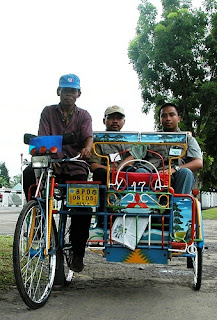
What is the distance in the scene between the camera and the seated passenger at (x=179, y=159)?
4.59 meters

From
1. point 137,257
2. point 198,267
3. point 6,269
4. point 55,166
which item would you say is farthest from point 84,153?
point 6,269

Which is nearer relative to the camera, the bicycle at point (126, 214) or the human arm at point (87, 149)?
the bicycle at point (126, 214)

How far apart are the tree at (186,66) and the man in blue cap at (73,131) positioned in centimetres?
1599

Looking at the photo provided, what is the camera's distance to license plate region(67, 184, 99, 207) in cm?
424

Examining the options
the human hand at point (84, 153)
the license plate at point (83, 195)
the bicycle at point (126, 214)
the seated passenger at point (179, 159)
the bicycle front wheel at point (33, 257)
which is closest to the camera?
the bicycle front wheel at point (33, 257)

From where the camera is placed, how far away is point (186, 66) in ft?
69.1

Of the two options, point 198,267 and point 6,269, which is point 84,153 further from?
point 6,269

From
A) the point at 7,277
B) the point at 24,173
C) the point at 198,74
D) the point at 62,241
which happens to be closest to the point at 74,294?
the point at 62,241

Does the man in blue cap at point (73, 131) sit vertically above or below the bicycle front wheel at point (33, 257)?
above

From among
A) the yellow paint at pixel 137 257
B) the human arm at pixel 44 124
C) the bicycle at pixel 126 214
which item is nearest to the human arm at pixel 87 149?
the bicycle at pixel 126 214

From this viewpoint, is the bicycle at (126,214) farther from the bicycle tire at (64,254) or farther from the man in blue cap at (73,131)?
the man in blue cap at (73,131)

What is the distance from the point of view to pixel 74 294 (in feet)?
14.4

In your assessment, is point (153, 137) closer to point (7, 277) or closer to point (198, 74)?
point (7, 277)

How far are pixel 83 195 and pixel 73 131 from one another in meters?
0.71
